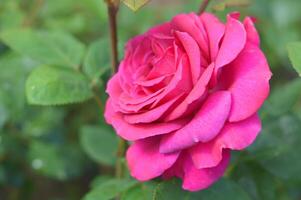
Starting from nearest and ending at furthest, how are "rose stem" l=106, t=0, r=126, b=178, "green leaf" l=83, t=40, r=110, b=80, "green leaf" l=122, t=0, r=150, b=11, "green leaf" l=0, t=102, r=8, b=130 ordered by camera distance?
"green leaf" l=122, t=0, r=150, b=11 < "rose stem" l=106, t=0, r=126, b=178 < "green leaf" l=83, t=40, r=110, b=80 < "green leaf" l=0, t=102, r=8, b=130

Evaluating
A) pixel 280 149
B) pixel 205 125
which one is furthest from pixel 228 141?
pixel 280 149

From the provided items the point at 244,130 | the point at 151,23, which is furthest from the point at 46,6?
the point at 244,130

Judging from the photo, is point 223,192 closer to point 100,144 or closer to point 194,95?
point 194,95

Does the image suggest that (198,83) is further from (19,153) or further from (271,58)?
(271,58)

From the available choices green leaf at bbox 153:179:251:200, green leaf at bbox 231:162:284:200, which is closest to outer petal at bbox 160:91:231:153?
green leaf at bbox 153:179:251:200

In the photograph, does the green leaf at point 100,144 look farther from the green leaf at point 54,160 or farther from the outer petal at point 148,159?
the outer petal at point 148,159

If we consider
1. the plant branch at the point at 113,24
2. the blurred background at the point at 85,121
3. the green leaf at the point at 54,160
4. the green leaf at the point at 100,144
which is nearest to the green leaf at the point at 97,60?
the blurred background at the point at 85,121

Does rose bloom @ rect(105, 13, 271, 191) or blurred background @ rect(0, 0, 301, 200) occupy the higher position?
rose bloom @ rect(105, 13, 271, 191)

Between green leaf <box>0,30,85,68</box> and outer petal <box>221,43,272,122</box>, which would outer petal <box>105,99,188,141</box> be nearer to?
outer petal <box>221,43,272,122</box>
